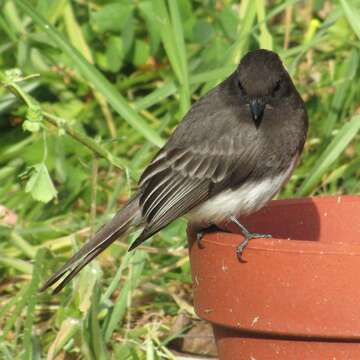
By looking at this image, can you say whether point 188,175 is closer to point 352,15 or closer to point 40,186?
point 40,186

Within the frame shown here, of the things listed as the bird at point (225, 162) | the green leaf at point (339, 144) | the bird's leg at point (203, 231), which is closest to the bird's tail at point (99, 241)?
the bird at point (225, 162)

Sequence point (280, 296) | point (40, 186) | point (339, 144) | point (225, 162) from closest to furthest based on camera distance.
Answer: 1. point (280, 296)
2. point (40, 186)
3. point (225, 162)
4. point (339, 144)

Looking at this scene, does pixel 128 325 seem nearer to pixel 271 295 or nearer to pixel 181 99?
pixel 181 99

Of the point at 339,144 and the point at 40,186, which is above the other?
the point at 40,186

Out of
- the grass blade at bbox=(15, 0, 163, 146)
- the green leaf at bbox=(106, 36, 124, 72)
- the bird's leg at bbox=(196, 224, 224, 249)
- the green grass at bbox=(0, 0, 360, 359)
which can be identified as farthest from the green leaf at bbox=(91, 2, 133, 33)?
the bird's leg at bbox=(196, 224, 224, 249)

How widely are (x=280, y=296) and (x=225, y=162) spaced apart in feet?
3.51

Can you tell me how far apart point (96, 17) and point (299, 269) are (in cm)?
317

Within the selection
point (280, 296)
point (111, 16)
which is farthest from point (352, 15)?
point (111, 16)

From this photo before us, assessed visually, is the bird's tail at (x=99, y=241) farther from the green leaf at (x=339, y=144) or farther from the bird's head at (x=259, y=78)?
the green leaf at (x=339, y=144)

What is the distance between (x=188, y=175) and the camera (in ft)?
15.6

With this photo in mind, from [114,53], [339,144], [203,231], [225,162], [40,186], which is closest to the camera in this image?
[203,231]

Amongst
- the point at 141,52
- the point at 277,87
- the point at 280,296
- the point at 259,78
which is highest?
the point at 259,78

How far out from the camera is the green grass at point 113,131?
15.7 feet

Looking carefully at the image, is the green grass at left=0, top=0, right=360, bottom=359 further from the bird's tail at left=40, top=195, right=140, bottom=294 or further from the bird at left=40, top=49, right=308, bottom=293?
the bird at left=40, top=49, right=308, bottom=293
